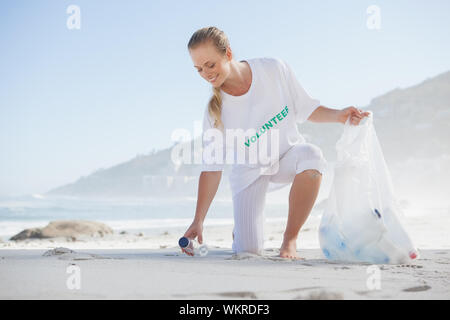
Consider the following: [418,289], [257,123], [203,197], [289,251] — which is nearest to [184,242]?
[203,197]

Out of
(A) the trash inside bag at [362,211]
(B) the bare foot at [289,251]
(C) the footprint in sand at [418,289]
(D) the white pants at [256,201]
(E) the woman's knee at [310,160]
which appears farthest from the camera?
(D) the white pants at [256,201]

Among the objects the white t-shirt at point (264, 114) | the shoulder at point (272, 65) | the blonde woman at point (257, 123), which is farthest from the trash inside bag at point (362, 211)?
the shoulder at point (272, 65)

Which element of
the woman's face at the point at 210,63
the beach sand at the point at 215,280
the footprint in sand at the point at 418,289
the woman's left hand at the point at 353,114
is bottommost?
the footprint in sand at the point at 418,289

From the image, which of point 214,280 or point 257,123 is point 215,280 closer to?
point 214,280

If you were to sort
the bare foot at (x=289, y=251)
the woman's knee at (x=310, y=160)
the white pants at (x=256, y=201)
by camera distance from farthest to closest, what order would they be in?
the white pants at (x=256, y=201), the woman's knee at (x=310, y=160), the bare foot at (x=289, y=251)

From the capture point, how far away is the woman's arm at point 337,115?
2395 millimetres

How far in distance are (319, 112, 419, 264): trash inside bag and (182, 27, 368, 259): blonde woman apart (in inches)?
5.6

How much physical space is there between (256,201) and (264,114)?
1.75 feet

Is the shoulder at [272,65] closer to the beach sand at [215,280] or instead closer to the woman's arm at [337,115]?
the woman's arm at [337,115]

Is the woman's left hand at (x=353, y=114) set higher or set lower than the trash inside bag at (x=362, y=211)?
higher

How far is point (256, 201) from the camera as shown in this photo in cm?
271

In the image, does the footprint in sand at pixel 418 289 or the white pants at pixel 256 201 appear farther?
the white pants at pixel 256 201
